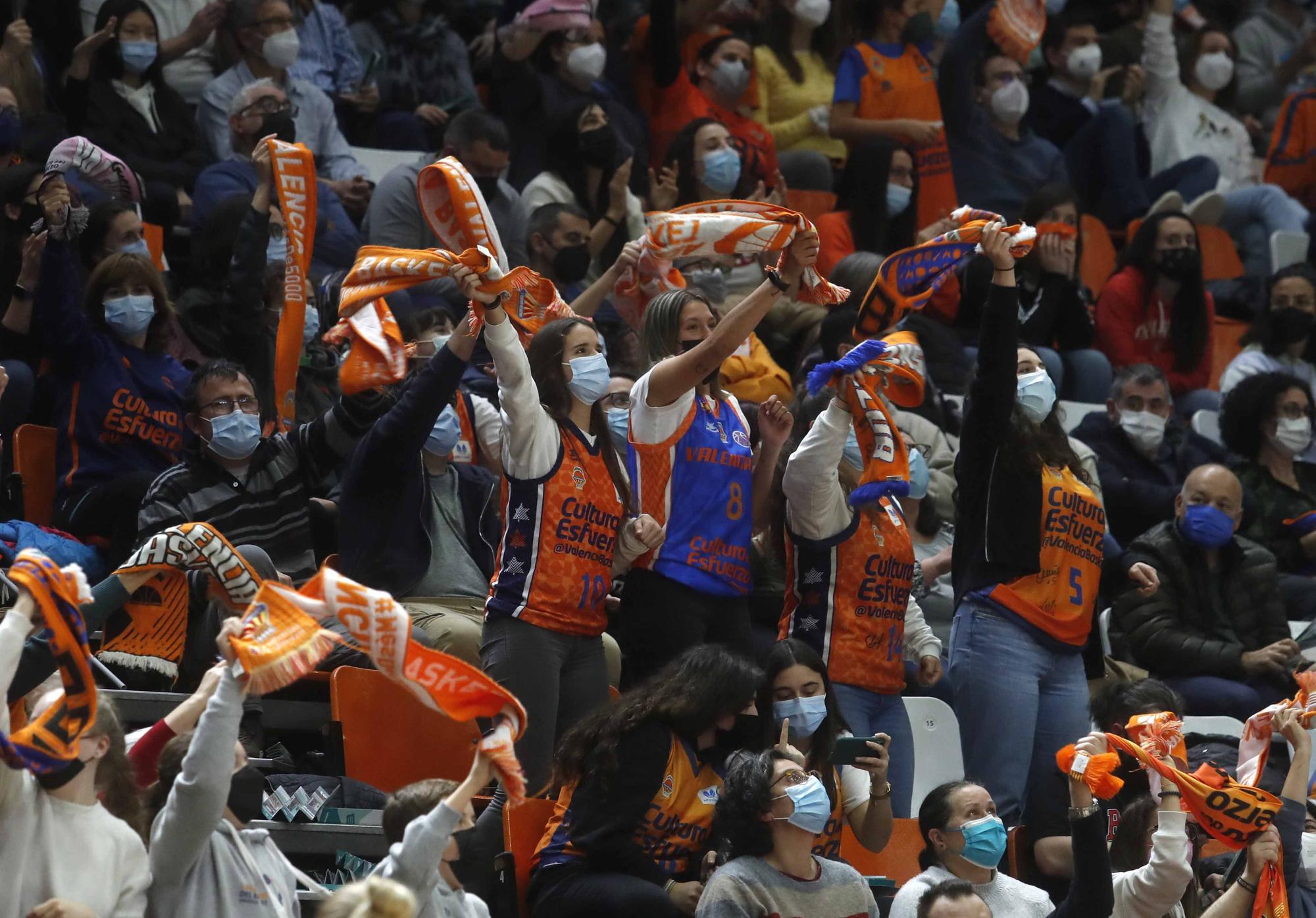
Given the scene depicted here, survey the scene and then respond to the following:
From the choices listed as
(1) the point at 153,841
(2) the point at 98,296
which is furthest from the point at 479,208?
(1) the point at 153,841

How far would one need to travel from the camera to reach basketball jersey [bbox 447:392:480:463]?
6750mm

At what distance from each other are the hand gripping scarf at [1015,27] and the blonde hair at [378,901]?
7882 mm

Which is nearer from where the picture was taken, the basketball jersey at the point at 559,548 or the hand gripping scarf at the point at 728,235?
the basketball jersey at the point at 559,548

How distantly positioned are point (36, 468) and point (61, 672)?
2.73 metres

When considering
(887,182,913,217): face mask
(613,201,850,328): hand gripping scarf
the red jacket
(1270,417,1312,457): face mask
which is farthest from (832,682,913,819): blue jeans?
the red jacket

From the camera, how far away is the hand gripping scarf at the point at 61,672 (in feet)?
12.4

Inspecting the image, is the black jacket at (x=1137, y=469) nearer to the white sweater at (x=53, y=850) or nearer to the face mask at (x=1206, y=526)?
the face mask at (x=1206, y=526)

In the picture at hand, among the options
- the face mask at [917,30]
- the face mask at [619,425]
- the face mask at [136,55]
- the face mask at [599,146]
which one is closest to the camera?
the face mask at [619,425]

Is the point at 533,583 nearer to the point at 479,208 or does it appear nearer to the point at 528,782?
the point at 528,782

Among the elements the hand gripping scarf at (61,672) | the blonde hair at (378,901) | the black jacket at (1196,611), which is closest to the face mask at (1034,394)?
the black jacket at (1196,611)

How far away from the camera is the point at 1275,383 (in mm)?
8039

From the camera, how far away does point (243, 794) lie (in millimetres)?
4277

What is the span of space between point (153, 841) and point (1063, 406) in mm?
5480

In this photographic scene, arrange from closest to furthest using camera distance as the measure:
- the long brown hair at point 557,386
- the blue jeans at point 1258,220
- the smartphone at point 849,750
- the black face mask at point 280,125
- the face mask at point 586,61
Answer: the smartphone at point 849,750, the long brown hair at point 557,386, the black face mask at point 280,125, the face mask at point 586,61, the blue jeans at point 1258,220
